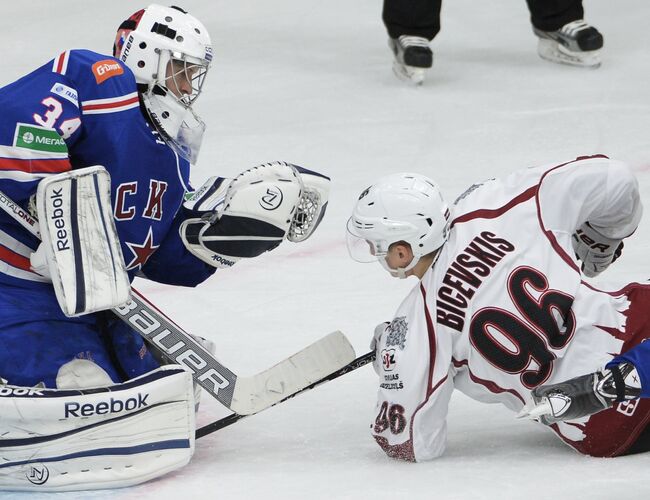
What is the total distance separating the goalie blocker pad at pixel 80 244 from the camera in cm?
271

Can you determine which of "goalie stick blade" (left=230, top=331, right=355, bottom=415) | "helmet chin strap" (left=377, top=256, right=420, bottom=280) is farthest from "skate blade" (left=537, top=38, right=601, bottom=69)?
"helmet chin strap" (left=377, top=256, right=420, bottom=280)

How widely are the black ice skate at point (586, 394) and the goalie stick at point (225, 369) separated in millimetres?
664

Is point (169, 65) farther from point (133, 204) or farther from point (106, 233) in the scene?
point (106, 233)

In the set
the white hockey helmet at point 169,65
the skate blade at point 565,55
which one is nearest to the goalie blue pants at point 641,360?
the white hockey helmet at point 169,65

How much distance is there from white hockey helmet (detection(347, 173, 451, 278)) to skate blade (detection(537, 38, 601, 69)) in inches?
136

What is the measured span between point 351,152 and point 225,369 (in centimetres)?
234

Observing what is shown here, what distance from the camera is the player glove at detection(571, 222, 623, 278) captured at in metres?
3.16

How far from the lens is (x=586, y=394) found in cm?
254

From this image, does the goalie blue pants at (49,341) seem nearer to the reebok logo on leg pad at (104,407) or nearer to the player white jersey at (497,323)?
the reebok logo on leg pad at (104,407)

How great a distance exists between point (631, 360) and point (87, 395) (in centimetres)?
A: 116

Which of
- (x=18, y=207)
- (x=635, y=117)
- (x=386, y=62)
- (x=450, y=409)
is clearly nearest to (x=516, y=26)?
(x=386, y=62)

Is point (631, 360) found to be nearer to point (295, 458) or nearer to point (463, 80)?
point (295, 458)

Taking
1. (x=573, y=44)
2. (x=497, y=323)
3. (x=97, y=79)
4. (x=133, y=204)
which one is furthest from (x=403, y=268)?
(x=573, y=44)

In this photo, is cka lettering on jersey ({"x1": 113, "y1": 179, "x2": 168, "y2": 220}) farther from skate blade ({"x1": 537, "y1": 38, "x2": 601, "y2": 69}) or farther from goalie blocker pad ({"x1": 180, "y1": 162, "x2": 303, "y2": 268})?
skate blade ({"x1": 537, "y1": 38, "x2": 601, "y2": 69})
